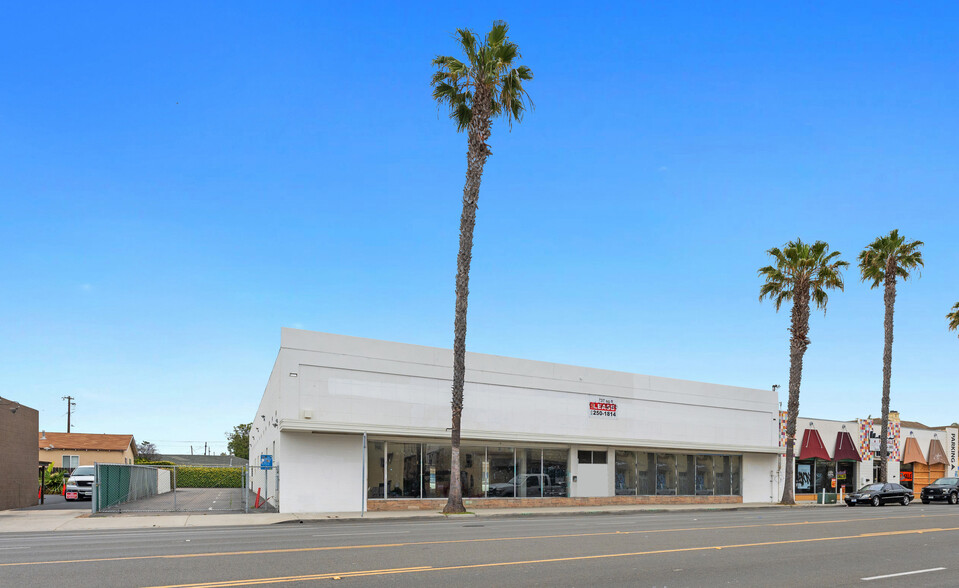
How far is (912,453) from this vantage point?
5425 centimetres

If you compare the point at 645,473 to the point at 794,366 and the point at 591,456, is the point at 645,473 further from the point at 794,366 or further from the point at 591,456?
the point at 794,366

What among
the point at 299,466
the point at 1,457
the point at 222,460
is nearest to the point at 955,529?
the point at 299,466

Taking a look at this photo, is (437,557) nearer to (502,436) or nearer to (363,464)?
(363,464)

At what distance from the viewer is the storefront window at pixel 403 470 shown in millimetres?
29703

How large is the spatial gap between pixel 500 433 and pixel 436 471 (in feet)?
10.0

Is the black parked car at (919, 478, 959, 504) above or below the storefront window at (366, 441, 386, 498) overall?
below

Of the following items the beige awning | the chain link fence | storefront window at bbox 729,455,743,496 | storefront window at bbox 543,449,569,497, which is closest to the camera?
the chain link fence

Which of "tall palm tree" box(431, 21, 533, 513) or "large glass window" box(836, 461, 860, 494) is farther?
"large glass window" box(836, 461, 860, 494)

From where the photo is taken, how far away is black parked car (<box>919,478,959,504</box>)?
144ft

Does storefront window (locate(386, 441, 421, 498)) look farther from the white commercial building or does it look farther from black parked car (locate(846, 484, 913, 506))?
black parked car (locate(846, 484, 913, 506))

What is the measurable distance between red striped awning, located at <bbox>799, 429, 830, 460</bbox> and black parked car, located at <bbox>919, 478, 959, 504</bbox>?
5486mm

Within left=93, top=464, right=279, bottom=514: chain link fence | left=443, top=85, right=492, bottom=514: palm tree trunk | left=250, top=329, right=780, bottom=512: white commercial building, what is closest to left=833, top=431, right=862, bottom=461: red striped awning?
left=250, top=329, right=780, bottom=512: white commercial building

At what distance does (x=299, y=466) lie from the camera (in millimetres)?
27641

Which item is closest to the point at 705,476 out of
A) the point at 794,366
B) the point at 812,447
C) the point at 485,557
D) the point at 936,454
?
the point at 794,366
